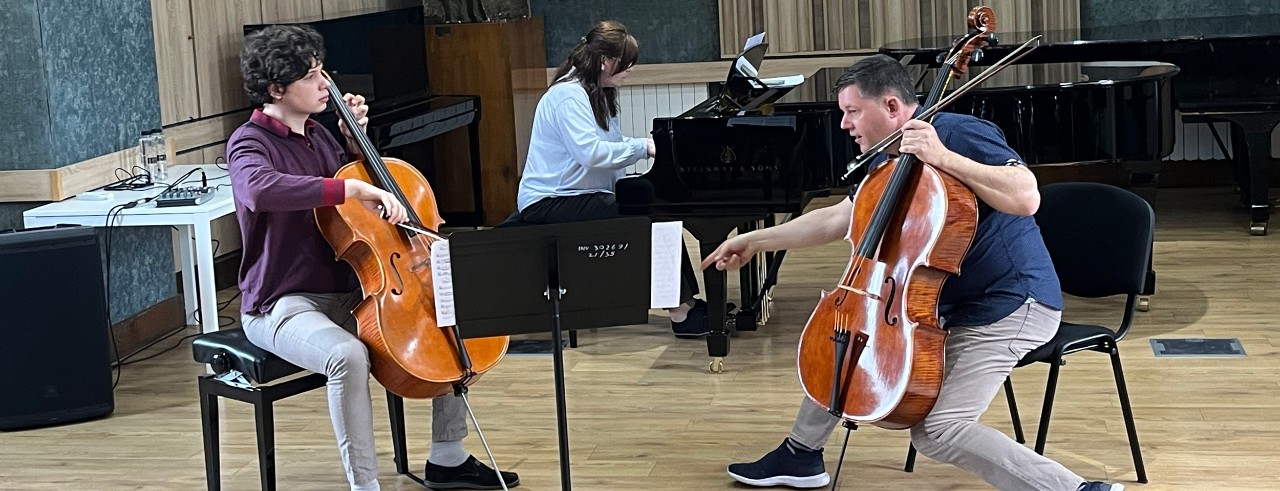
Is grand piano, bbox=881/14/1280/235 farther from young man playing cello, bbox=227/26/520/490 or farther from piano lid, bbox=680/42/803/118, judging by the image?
young man playing cello, bbox=227/26/520/490

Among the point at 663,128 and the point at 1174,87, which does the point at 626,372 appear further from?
the point at 1174,87

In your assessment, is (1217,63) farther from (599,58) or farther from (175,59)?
(175,59)

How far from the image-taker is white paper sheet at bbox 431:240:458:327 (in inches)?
108

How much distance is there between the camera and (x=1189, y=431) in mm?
3670

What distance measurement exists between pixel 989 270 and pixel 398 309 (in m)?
1.27

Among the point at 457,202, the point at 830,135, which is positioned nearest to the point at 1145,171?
the point at 830,135

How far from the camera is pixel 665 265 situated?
9.20 feet

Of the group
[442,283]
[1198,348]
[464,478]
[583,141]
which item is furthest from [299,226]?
[1198,348]

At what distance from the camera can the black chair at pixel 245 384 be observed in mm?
3174

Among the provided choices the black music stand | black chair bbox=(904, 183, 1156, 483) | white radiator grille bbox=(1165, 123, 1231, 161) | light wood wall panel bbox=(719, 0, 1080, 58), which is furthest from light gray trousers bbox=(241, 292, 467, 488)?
white radiator grille bbox=(1165, 123, 1231, 161)

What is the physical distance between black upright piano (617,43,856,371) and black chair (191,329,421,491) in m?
1.55

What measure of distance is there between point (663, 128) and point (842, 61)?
3334mm

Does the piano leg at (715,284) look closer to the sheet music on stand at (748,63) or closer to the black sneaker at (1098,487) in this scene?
the sheet music on stand at (748,63)

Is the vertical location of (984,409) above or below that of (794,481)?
above
